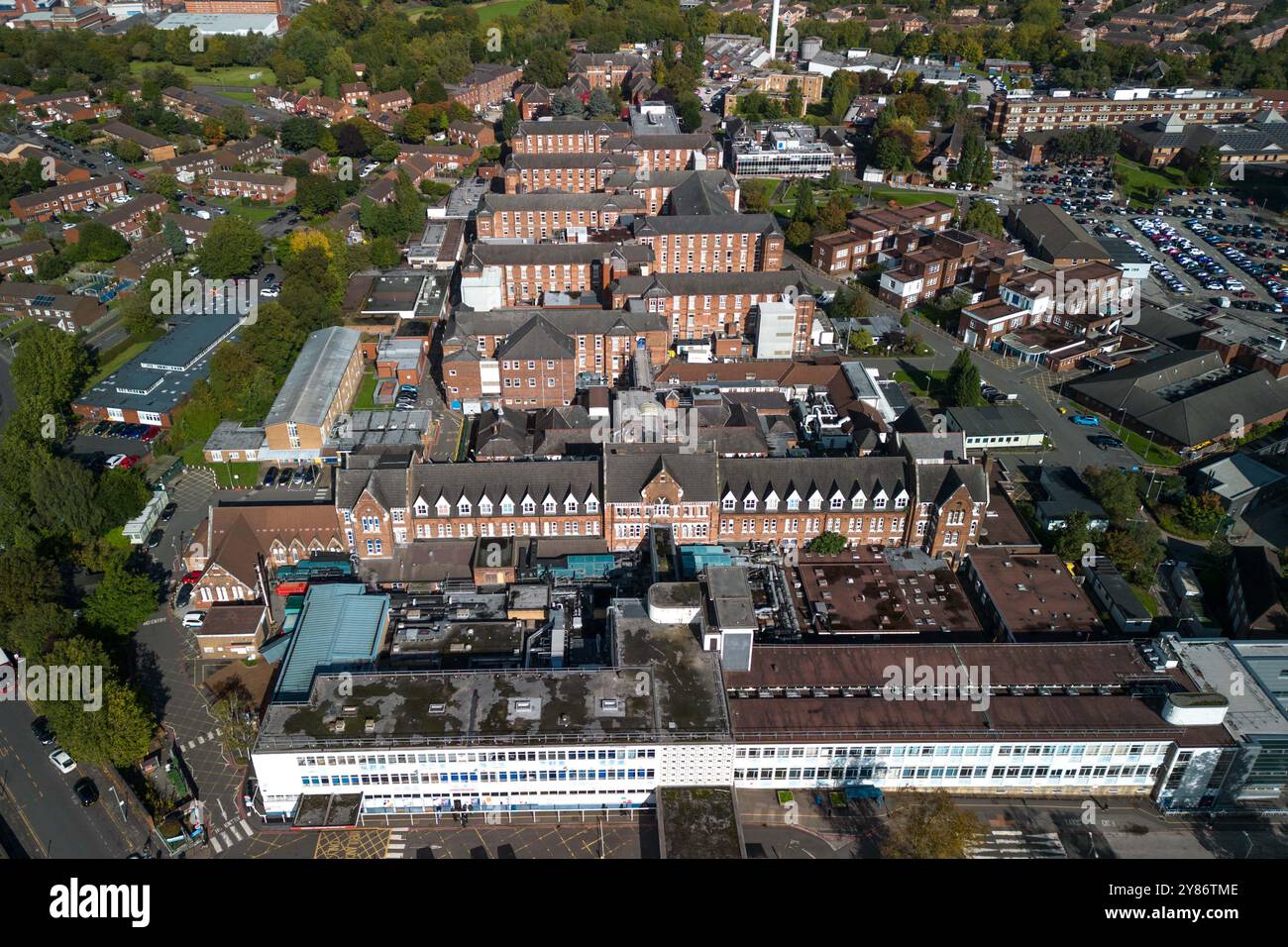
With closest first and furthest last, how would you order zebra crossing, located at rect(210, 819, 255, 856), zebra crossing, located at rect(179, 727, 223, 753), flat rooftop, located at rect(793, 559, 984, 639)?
zebra crossing, located at rect(210, 819, 255, 856) → zebra crossing, located at rect(179, 727, 223, 753) → flat rooftop, located at rect(793, 559, 984, 639)

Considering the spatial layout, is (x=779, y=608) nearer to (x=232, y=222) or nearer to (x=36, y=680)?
(x=36, y=680)

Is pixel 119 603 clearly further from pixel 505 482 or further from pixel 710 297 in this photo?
pixel 710 297

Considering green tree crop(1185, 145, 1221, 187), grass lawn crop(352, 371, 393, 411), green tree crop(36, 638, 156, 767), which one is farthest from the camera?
green tree crop(1185, 145, 1221, 187)

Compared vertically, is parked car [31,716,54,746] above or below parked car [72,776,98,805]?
above

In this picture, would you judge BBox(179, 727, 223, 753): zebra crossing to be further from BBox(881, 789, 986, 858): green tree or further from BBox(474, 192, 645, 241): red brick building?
BBox(474, 192, 645, 241): red brick building

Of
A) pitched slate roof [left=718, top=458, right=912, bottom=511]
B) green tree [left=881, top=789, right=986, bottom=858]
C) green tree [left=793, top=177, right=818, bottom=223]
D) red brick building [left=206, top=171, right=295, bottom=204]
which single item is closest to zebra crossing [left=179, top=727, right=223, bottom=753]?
pitched slate roof [left=718, top=458, right=912, bottom=511]

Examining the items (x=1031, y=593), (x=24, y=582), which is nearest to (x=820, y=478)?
(x=1031, y=593)

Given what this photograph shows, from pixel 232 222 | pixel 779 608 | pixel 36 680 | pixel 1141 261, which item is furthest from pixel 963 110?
pixel 36 680
